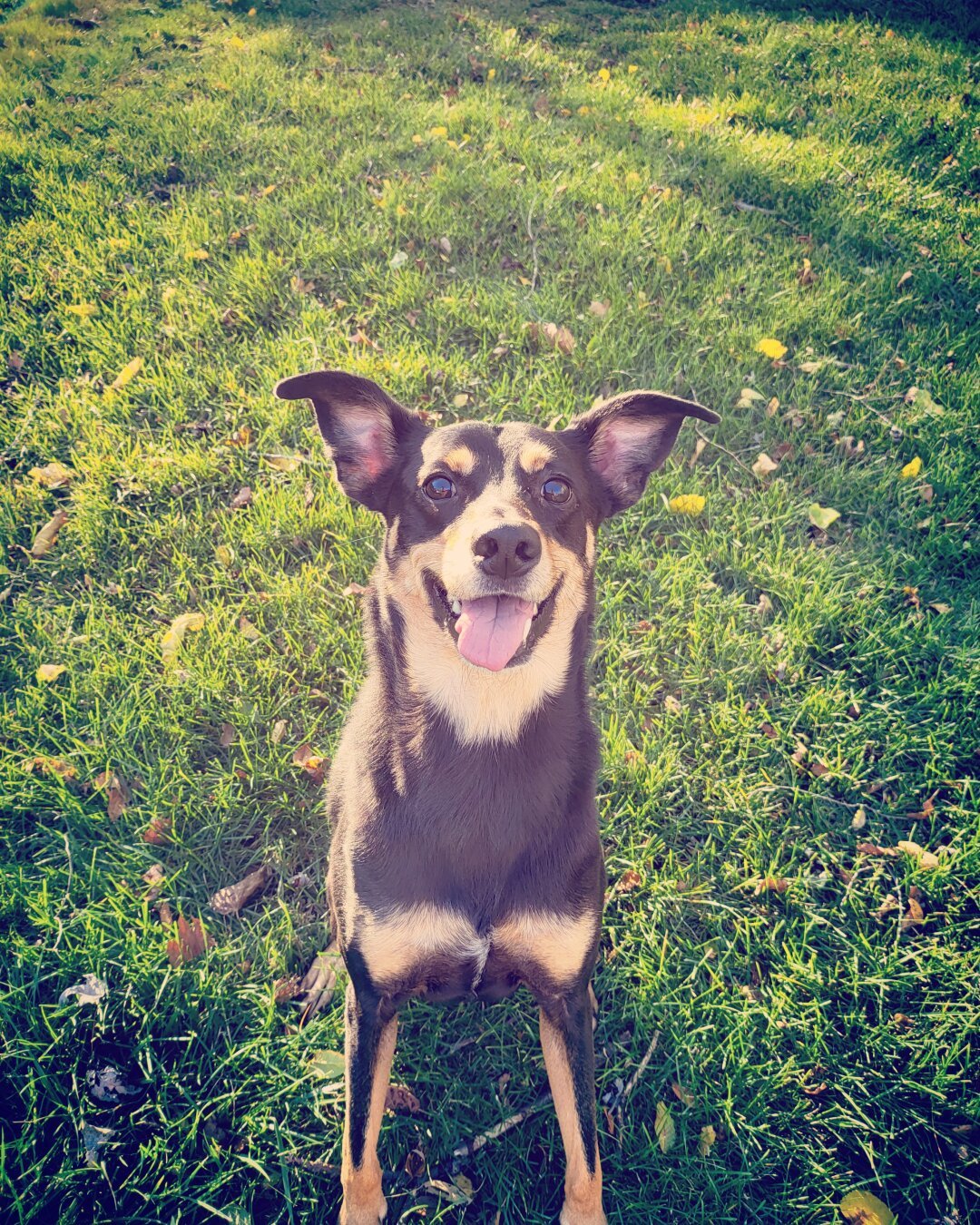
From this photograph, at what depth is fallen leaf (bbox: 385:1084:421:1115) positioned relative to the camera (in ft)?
7.64

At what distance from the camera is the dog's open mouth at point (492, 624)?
2104mm

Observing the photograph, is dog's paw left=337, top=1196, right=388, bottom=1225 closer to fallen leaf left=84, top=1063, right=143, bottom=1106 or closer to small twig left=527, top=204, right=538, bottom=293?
fallen leaf left=84, top=1063, right=143, bottom=1106

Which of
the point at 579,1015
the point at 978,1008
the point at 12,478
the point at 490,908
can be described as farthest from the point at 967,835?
the point at 12,478

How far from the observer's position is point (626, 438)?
2.66 metres

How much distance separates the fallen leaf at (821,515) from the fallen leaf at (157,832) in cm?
359

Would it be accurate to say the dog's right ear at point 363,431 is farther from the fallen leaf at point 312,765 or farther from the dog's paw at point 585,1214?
the dog's paw at point 585,1214

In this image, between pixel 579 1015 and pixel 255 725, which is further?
pixel 255 725

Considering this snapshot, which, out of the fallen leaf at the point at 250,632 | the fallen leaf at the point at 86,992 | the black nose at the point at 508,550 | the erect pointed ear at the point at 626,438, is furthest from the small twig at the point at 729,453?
the fallen leaf at the point at 86,992

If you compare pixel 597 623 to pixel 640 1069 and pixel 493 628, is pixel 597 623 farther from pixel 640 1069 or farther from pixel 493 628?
pixel 640 1069

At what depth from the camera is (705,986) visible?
8.58 ft

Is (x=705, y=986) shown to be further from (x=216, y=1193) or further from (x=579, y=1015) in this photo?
(x=216, y=1193)

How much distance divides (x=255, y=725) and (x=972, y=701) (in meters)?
3.39

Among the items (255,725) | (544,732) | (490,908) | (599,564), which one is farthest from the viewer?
(599,564)

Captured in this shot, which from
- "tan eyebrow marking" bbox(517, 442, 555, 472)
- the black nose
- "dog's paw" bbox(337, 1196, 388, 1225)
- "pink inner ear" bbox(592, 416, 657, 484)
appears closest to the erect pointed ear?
"pink inner ear" bbox(592, 416, 657, 484)
